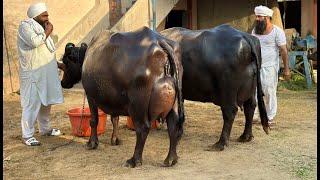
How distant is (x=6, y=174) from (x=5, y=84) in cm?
612

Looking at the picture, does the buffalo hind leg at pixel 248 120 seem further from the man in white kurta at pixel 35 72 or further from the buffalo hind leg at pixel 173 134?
the man in white kurta at pixel 35 72

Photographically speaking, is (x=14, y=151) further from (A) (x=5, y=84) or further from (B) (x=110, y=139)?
(A) (x=5, y=84)

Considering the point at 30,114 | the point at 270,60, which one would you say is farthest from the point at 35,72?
the point at 270,60

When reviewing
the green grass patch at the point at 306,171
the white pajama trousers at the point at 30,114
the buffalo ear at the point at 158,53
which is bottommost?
the green grass patch at the point at 306,171

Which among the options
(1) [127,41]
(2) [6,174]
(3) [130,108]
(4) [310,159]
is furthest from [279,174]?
(2) [6,174]

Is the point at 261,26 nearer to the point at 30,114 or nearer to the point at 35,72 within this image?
the point at 35,72

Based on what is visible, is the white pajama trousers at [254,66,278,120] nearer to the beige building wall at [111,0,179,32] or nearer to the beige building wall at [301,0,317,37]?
the beige building wall at [111,0,179,32]

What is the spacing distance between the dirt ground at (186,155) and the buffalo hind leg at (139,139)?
0.28 ft

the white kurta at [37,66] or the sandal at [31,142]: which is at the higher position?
the white kurta at [37,66]

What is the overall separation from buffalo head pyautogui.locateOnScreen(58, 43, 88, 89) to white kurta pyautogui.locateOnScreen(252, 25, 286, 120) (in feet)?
8.59

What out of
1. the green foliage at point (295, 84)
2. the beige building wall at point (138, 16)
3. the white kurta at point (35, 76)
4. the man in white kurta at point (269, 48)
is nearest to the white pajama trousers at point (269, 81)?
the man in white kurta at point (269, 48)

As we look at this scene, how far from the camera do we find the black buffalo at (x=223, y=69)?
20.3 feet

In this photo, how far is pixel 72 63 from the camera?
698 centimetres

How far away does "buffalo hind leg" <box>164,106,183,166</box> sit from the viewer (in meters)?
5.57
